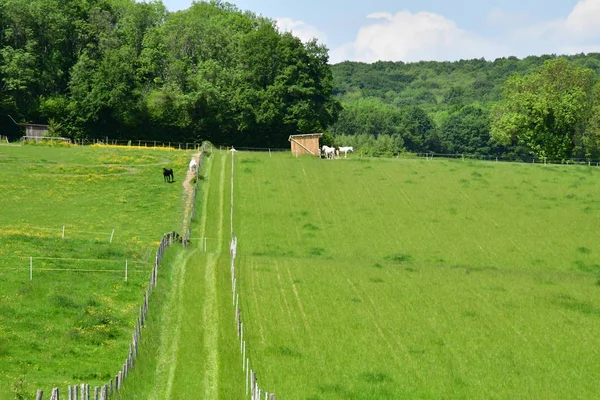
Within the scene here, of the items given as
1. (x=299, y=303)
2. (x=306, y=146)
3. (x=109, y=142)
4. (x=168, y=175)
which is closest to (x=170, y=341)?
(x=299, y=303)

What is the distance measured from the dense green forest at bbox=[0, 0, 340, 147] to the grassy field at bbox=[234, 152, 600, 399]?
20.4 m

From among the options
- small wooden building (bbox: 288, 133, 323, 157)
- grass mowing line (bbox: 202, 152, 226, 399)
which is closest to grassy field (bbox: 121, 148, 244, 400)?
grass mowing line (bbox: 202, 152, 226, 399)

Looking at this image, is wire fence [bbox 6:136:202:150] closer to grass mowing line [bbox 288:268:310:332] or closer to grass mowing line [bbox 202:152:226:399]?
grass mowing line [bbox 202:152:226:399]

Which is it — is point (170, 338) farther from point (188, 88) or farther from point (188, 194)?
point (188, 88)

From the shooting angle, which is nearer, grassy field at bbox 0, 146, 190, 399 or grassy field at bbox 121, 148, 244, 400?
grassy field at bbox 121, 148, 244, 400

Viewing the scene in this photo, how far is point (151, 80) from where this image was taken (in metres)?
117

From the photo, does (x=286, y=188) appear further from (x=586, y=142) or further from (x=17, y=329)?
(x=586, y=142)

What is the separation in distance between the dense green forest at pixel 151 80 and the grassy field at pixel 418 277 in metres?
20.4

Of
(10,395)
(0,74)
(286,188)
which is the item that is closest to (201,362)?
(10,395)

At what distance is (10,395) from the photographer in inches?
1025

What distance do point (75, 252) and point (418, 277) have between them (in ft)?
66.2

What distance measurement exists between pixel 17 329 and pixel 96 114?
76.1m

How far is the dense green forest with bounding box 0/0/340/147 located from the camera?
355 ft

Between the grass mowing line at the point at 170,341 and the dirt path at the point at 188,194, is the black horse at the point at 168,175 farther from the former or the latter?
the grass mowing line at the point at 170,341
